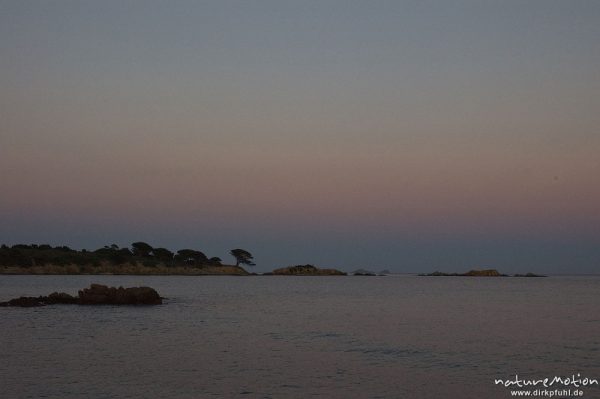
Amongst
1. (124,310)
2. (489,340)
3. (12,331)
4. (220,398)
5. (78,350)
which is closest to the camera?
(220,398)

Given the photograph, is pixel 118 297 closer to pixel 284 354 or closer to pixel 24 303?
pixel 24 303

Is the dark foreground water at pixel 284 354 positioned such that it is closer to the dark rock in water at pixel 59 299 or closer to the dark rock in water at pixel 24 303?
the dark rock in water at pixel 24 303

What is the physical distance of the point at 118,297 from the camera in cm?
7100

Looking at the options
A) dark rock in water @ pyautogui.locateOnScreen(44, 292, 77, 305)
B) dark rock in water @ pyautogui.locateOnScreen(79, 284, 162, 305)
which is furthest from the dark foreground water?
dark rock in water @ pyautogui.locateOnScreen(79, 284, 162, 305)

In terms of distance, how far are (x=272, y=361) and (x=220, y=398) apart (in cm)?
858

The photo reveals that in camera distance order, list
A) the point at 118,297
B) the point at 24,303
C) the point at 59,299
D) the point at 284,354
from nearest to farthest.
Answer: the point at 284,354 < the point at 24,303 < the point at 59,299 < the point at 118,297

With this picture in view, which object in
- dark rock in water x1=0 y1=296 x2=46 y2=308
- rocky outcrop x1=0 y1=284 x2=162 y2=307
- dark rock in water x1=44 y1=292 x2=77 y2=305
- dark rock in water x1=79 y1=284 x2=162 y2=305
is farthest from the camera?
dark rock in water x1=79 y1=284 x2=162 y2=305

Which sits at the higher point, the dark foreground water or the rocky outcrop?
the rocky outcrop

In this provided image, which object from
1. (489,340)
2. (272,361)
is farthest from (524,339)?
(272,361)

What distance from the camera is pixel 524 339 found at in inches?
1582

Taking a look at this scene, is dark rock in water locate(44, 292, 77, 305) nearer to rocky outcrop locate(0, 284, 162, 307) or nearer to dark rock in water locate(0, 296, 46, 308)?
rocky outcrop locate(0, 284, 162, 307)

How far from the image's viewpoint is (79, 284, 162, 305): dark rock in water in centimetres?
7025

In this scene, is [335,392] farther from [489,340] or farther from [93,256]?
[93,256]

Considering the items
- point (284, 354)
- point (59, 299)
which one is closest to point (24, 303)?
point (59, 299)
